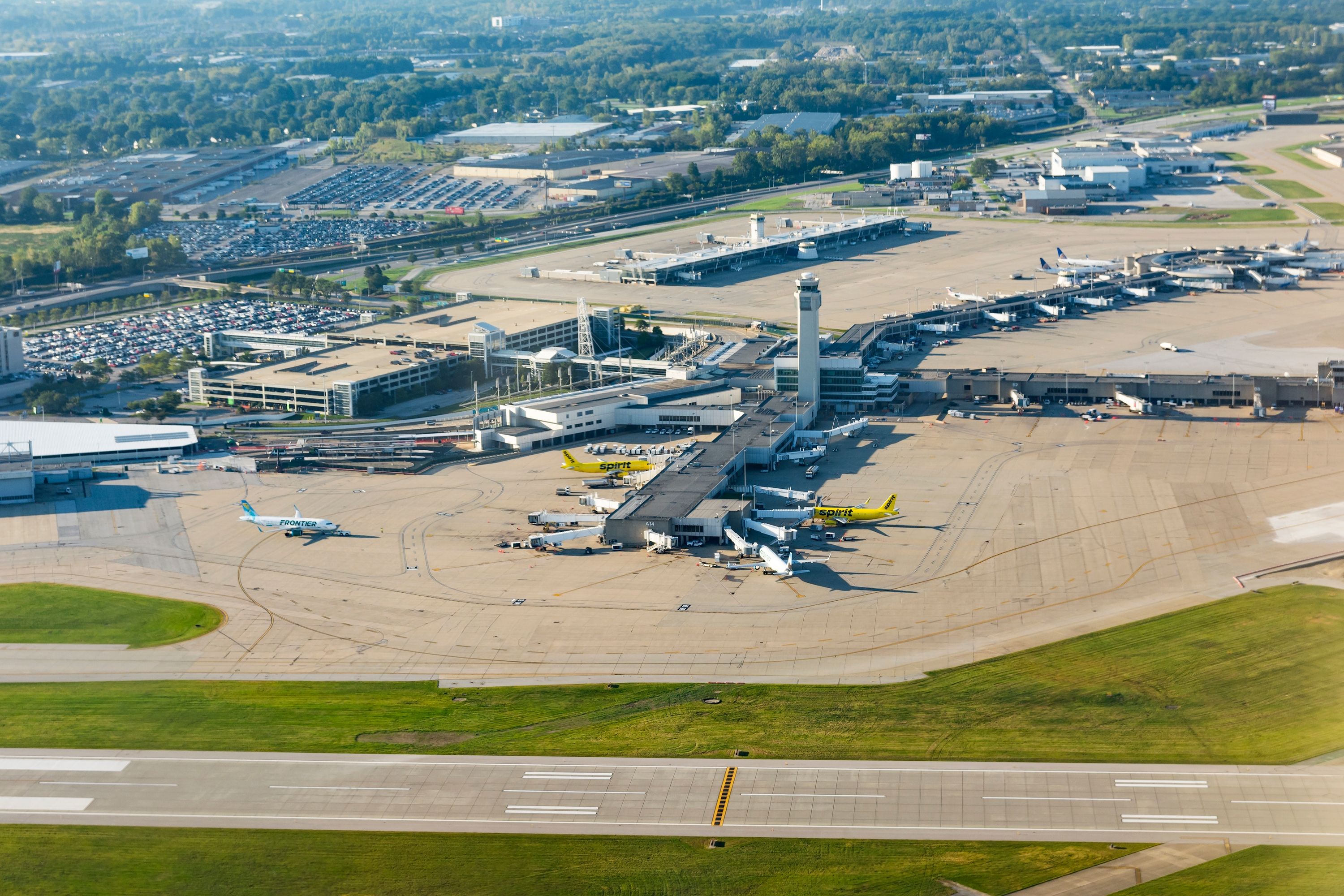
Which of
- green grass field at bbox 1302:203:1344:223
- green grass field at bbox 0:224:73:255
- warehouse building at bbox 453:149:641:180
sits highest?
warehouse building at bbox 453:149:641:180

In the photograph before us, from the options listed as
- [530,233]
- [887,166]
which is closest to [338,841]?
[530,233]

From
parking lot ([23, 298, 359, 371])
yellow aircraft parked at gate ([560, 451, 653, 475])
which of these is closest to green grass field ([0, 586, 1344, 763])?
yellow aircraft parked at gate ([560, 451, 653, 475])

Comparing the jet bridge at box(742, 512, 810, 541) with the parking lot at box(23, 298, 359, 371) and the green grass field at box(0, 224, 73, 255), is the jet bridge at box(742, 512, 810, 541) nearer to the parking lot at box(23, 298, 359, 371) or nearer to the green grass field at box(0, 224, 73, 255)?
the parking lot at box(23, 298, 359, 371)

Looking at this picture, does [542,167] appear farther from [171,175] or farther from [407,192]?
[171,175]

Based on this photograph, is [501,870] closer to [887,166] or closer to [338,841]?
[338,841]

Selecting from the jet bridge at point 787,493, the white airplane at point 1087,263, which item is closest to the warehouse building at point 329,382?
the jet bridge at point 787,493
